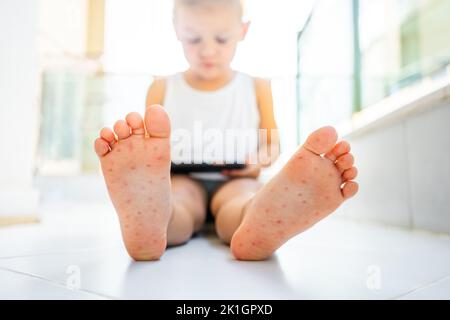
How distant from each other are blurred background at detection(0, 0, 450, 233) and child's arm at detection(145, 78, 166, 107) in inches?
0.9

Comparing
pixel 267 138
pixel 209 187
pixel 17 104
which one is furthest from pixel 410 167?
pixel 17 104

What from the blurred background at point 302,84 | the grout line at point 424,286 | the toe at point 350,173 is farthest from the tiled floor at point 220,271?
the blurred background at point 302,84

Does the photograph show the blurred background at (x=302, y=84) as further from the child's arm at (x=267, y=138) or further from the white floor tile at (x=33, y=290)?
the white floor tile at (x=33, y=290)

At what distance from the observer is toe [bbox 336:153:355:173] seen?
416 mm

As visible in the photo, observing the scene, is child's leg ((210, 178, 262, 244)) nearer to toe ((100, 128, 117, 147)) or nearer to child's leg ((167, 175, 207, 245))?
child's leg ((167, 175, 207, 245))

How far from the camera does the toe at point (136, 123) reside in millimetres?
405

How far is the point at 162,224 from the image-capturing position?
440mm

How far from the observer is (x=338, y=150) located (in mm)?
417

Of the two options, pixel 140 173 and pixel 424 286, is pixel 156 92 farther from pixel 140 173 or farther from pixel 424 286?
pixel 424 286

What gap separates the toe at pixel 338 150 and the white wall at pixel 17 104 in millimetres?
848

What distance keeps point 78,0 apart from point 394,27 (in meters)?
1.78

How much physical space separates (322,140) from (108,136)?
246 millimetres

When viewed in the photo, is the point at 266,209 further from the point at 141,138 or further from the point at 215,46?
the point at 215,46
